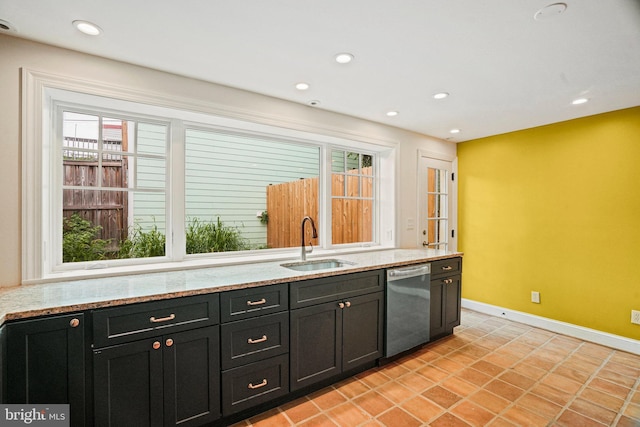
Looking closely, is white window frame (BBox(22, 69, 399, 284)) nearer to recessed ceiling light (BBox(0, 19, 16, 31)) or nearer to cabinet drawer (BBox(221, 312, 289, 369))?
recessed ceiling light (BBox(0, 19, 16, 31))

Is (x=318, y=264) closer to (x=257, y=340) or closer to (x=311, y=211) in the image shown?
(x=311, y=211)

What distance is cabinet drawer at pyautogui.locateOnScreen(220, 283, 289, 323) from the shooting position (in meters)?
1.89

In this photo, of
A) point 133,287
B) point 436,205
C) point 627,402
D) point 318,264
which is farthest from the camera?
point 436,205

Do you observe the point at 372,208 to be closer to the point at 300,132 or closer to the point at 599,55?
the point at 300,132

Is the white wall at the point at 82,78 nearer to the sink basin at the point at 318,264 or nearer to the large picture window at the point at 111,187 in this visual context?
the large picture window at the point at 111,187

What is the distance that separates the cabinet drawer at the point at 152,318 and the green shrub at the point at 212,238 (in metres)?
0.98

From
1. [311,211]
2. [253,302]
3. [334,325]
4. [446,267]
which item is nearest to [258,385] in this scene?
[253,302]

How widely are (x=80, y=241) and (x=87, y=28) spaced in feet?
4.68

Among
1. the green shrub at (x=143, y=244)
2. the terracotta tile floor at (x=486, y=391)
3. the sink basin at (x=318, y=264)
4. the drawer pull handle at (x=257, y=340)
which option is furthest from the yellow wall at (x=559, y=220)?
the green shrub at (x=143, y=244)

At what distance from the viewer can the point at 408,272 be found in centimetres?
283

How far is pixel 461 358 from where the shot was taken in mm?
2859

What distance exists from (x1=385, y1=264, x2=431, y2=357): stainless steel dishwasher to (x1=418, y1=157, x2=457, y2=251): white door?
124 cm

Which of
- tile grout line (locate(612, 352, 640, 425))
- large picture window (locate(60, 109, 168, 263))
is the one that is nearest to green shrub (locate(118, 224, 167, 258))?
large picture window (locate(60, 109, 168, 263))

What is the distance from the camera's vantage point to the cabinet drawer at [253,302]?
1.89 meters
